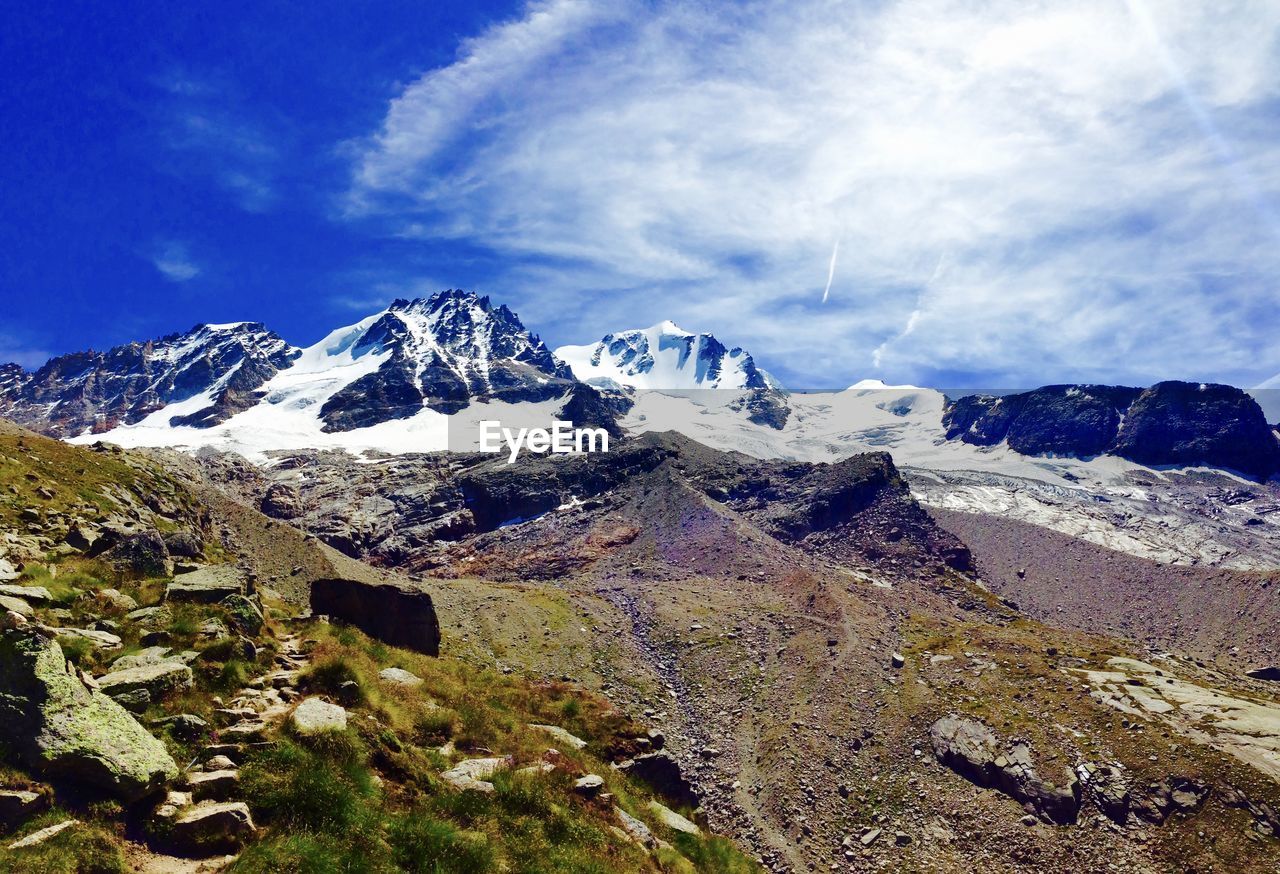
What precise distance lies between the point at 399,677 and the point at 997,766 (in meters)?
37.9

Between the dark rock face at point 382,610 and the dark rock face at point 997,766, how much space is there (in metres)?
33.6

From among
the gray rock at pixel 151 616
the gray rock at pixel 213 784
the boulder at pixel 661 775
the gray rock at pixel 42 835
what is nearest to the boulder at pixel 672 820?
the boulder at pixel 661 775

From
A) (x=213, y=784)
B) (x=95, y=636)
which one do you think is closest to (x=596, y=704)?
(x=95, y=636)

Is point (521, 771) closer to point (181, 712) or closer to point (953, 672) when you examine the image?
point (181, 712)

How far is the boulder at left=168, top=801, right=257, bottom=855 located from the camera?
11.3 metres

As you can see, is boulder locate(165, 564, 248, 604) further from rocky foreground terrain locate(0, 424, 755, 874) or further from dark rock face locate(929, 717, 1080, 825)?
dark rock face locate(929, 717, 1080, 825)

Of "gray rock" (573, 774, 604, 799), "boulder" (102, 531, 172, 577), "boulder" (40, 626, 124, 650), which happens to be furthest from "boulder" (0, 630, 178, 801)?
"boulder" (102, 531, 172, 577)

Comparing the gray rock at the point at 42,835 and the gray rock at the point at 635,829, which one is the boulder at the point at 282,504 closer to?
the gray rock at the point at 635,829

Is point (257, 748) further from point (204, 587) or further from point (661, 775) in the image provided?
point (661, 775)

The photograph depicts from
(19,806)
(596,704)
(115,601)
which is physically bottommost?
(596,704)

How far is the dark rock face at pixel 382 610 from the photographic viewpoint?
3684 cm

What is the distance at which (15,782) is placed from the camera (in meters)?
10.6

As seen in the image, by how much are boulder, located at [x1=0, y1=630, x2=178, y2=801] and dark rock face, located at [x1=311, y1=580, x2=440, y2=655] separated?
2473 cm

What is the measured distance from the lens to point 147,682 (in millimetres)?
14281
